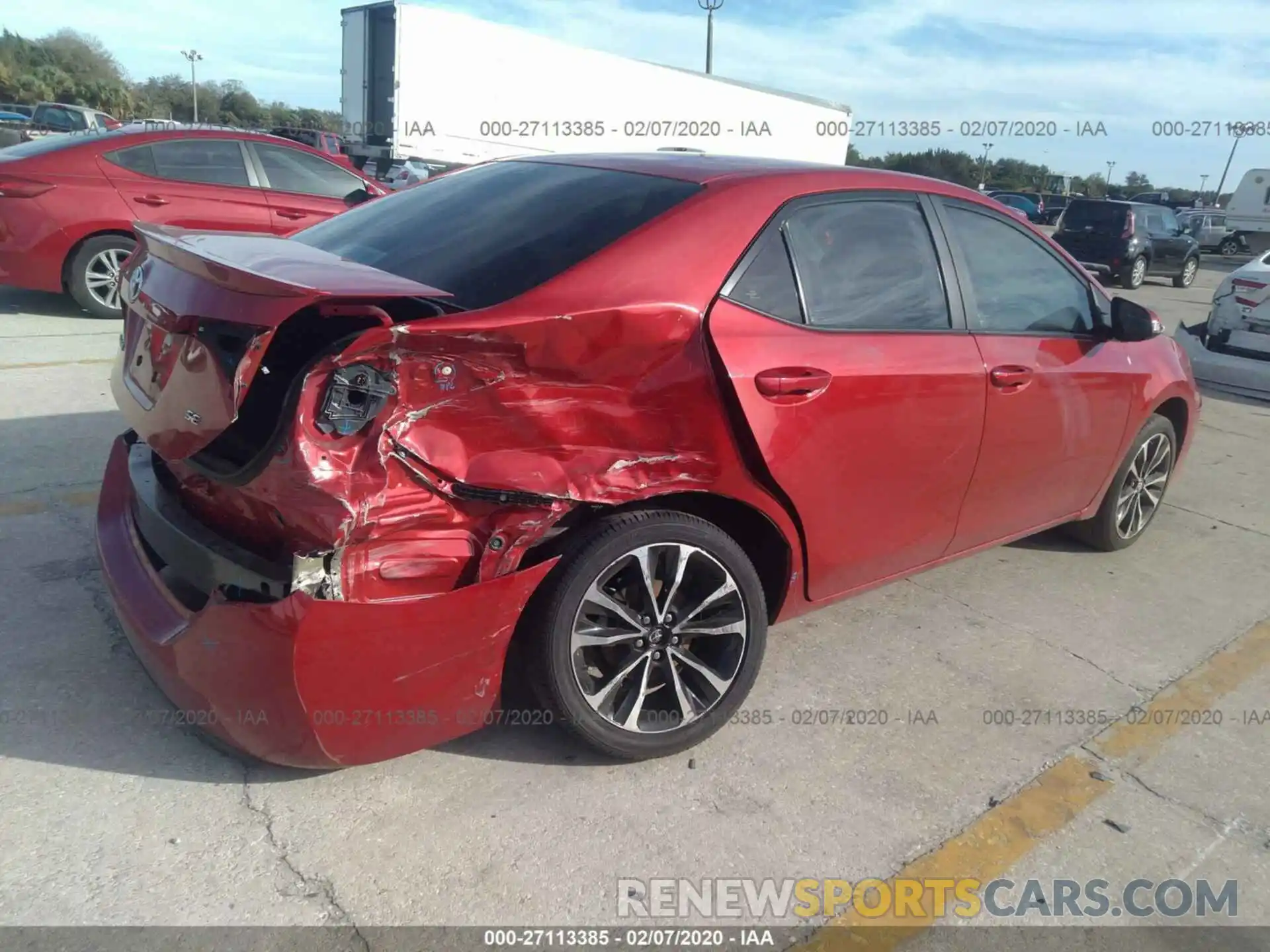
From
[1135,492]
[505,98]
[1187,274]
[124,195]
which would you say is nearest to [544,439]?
[1135,492]

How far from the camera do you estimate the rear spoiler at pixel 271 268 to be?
2.25 meters

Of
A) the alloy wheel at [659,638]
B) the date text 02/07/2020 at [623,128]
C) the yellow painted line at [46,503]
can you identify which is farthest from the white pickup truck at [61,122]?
the alloy wheel at [659,638]

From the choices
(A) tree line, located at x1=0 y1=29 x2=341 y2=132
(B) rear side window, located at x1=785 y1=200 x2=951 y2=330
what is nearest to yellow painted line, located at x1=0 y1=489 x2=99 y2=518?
(B) rear side window, located at x1=785 y1=200 x2=951 y2=330

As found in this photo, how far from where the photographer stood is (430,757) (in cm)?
279

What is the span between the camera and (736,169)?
3127 mm

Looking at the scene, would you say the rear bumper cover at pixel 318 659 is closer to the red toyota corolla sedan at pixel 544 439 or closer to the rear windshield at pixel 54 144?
the red toyota corolla sedan at pixel 544 439

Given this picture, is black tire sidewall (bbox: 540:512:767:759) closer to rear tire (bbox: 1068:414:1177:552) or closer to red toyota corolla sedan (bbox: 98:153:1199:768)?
red toyota corolla sedan (bbox: 98:153:1199:768)

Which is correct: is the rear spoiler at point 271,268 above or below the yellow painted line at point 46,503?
above

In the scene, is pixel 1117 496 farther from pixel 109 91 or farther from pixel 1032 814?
pixel 109 91

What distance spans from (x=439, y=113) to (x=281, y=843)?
17658 mm

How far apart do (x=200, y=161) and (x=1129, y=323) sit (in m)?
7.18

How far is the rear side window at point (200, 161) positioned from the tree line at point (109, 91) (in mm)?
44025

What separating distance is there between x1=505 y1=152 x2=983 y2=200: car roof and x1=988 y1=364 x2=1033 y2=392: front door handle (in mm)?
678

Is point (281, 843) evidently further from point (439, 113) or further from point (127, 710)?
point (439, 113)
